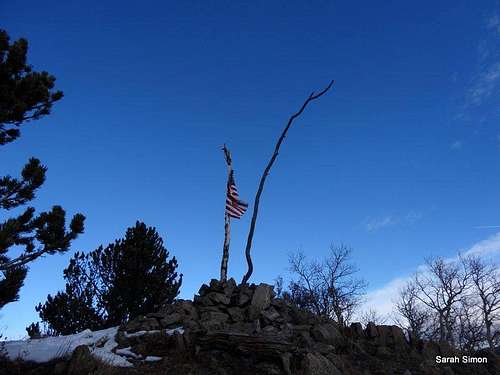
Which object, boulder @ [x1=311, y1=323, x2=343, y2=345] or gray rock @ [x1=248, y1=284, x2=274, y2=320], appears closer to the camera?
boulder @ [x1=311, y1=323, x2=343, y2=345]

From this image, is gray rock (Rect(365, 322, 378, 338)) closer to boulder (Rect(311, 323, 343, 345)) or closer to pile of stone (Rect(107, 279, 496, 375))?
pile of stone (Rect(107, 279, 496, 375))

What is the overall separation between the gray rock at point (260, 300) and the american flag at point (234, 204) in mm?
3993

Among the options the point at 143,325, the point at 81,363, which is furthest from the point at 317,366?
the point at 143,325

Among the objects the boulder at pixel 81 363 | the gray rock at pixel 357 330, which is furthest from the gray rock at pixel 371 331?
the boulder at pixel 81 363

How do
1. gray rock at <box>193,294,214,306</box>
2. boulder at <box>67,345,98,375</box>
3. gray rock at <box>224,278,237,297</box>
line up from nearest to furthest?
boulder at <box>67,345,98,375</box> → gray rock at <box>193,294,214,306</box> → gray rock at <box>224,278,237,297</box>

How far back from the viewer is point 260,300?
13.1 m

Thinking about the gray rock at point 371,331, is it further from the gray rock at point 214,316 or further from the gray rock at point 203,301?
the gray rock at point 203,301

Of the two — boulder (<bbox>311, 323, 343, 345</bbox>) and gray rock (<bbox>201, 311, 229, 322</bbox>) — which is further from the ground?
gray rock (<bbox>201, 311, 229, 322</bbox>)

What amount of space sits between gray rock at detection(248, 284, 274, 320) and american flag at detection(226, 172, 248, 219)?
3.99 m

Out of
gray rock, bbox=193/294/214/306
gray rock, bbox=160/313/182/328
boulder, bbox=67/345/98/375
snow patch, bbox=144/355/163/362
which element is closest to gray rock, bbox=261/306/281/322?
gray rock, bbox=193/294/214/306

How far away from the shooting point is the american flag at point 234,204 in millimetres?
16766

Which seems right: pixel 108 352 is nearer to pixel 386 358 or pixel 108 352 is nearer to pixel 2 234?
pixel 2 234

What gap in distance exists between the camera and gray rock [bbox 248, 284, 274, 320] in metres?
12.6

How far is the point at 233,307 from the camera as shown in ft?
43.2
